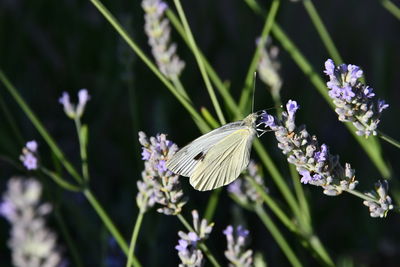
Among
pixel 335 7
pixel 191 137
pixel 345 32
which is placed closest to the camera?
pixel 191 137

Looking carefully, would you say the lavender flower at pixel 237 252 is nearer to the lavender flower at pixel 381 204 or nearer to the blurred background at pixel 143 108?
the lavender flower at pixel 381 204

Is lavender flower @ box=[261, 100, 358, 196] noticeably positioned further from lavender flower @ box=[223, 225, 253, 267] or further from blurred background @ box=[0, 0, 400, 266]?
blurred background @ box=[0, 0, 400, 266]

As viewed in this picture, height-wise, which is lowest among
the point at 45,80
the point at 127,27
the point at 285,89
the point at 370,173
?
the point at 370,173

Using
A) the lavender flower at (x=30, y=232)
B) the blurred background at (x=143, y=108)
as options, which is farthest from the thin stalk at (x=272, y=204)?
the blurred background at (x=143, y=108)

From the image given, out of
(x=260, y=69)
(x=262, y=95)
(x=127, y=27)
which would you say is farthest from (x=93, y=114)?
(x=260, y=69)

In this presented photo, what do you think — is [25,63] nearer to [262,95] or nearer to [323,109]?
[262,95]

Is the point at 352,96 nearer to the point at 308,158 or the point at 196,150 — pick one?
the point at 308,158

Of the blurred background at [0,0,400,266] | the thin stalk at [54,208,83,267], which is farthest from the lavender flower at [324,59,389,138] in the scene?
the blurred background at [0,0,400,266]
